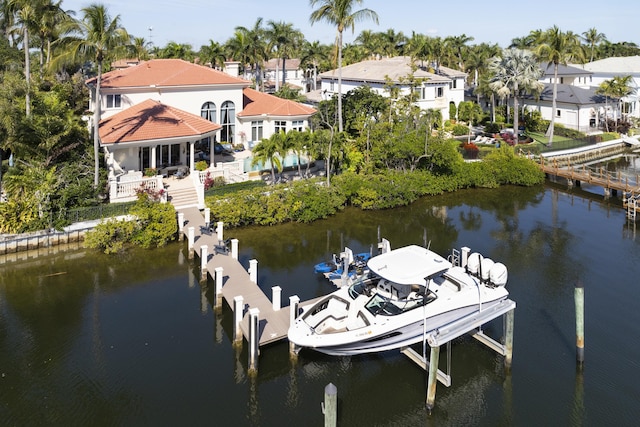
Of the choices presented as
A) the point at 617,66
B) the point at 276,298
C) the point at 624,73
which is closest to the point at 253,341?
the point at 276,298

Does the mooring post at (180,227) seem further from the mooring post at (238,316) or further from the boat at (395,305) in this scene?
the boat at (395,305)

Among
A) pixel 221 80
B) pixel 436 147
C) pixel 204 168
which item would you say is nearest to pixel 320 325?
pixel 204 168

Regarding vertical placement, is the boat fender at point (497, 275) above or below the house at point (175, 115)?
below

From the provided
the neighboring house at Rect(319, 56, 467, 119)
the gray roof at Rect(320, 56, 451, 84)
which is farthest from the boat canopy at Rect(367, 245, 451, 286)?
the gray roof at Rect(320, 56, 451, 84)

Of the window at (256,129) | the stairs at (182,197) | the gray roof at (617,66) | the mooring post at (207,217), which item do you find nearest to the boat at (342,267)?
the mooring post at (207,217)

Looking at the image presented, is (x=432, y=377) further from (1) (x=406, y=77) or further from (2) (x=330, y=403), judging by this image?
Result: (1) (x=406, y=77)

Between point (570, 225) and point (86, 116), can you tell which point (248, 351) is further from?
point (86, 116)
